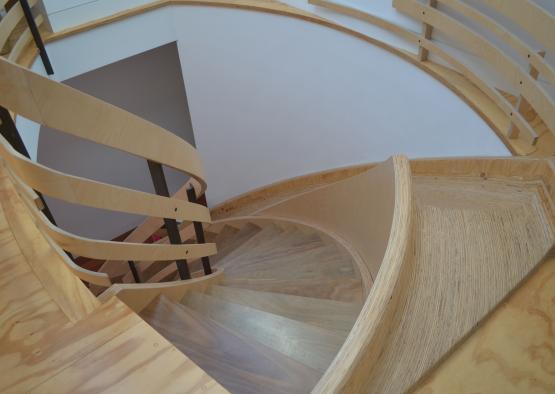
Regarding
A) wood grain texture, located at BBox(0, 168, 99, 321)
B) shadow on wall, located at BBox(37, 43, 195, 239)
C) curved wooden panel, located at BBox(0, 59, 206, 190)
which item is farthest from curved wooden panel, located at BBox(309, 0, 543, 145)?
shadow on wall, located at BBox(37, 43, 195, 239)

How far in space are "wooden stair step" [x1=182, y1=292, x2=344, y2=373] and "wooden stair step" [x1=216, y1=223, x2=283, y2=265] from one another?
1309 mm

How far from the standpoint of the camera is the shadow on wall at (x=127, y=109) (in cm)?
443

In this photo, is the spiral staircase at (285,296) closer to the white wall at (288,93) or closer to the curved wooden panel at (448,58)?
the curved wooden panel at (448,58)

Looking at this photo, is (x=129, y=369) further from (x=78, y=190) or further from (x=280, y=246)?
(x=280, y=246)

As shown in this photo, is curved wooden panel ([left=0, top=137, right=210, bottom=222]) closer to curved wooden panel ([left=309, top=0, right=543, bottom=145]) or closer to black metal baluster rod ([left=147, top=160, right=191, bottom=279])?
black metal baluster rod ([left=147, top=160, right=191, bottom=279])

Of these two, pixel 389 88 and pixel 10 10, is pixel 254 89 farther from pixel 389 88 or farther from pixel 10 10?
pixel 10 10

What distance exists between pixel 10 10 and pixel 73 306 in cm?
202

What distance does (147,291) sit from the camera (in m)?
1.73

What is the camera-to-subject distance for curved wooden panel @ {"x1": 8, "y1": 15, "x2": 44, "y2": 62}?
243 cm

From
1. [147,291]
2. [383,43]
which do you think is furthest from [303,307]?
[383,43]

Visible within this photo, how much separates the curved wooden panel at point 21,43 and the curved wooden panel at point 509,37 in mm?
2214

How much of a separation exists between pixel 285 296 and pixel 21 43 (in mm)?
2062

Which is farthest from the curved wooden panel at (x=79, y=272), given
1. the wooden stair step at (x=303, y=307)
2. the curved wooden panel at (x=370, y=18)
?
the curved wooden panel at (x=370, y=18)

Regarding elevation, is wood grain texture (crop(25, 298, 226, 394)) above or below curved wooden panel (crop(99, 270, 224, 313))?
above
